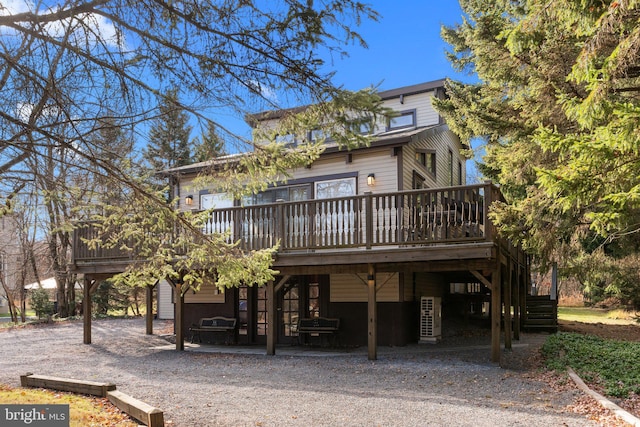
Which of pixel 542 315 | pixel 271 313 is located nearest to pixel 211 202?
pixel 271 313

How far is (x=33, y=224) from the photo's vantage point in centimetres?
729

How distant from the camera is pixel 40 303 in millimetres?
22875

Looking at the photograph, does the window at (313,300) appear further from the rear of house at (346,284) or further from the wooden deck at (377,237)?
the wooden deck at (377,237)

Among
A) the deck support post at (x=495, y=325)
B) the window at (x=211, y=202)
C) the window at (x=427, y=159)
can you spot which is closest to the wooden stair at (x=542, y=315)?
the window at (x=427, y=159)

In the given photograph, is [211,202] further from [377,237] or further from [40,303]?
[40,303]

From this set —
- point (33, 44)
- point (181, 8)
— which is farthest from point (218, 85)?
point (33, 44)

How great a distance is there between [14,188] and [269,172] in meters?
3.07

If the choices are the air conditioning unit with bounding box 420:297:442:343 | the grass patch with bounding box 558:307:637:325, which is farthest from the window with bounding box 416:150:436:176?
the grass patch with bounding box 558:307:637:325

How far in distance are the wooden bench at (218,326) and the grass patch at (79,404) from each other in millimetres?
6260

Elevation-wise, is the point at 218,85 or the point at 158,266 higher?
the point at 218,85

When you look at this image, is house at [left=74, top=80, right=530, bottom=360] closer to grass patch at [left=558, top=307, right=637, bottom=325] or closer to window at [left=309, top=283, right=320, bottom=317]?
window at [left=309, top=283, right=320, bottom=317]

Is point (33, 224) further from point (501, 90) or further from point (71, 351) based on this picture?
point (501, 90)

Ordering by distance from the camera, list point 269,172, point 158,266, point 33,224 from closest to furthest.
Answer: point 269,172, point 33,224, point 158,266

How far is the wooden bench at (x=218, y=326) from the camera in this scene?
44.7ft
